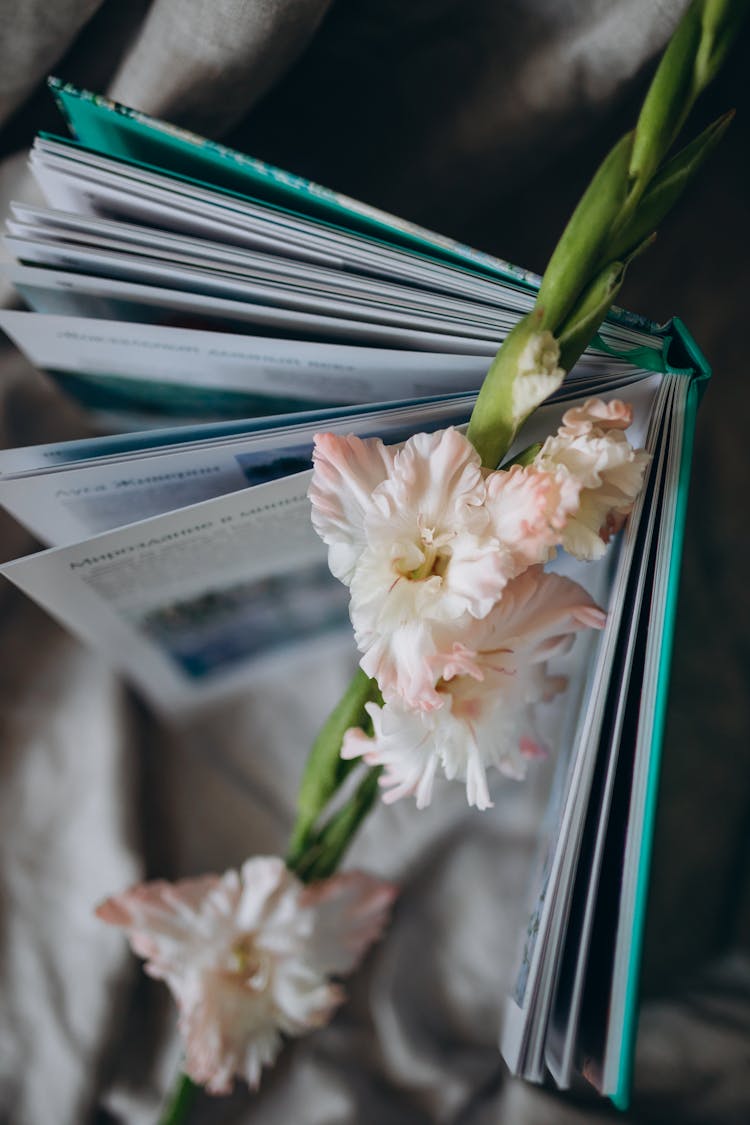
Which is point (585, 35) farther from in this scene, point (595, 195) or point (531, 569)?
point (531, 569)

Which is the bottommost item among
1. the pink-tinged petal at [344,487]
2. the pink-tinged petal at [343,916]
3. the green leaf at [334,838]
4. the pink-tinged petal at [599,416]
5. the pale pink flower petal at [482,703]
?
the pink-tinged petal at [343,916]

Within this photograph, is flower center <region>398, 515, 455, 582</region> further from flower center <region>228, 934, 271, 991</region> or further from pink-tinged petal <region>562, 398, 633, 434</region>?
flower center <region>228, 934, 271, 991</region>

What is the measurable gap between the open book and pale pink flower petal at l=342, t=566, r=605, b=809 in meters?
0.04

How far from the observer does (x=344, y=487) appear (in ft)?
1.31

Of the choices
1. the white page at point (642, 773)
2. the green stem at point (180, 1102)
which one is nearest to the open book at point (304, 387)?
the white page at point (642, 773)

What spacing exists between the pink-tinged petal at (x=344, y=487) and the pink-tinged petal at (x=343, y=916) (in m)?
0.28

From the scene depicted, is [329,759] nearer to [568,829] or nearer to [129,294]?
[568,829]

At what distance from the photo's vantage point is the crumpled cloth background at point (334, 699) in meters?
0.58

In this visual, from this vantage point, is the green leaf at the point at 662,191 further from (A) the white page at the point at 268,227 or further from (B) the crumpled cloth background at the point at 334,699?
(B) the crumpled cloth background at the point at 334,699

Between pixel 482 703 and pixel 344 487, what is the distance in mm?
144

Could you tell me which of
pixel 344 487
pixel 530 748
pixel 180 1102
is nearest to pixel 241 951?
pixel 180 1102

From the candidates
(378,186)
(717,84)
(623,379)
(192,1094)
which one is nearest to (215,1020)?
(192,1094)

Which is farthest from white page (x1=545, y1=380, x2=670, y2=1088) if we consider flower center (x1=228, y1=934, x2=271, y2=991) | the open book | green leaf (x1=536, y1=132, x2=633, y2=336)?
flower center (x1=228, y1=934, x2=271, y2=991)

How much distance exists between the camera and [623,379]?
0.46 meters
